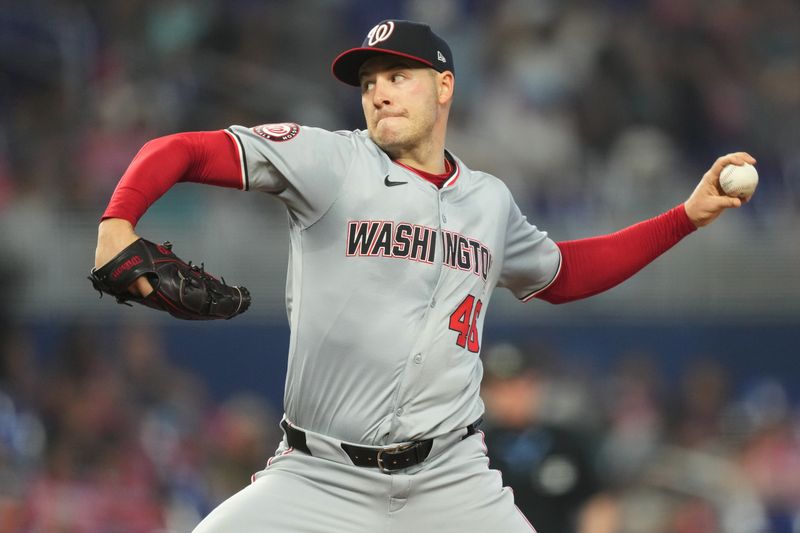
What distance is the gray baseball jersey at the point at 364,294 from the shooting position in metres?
3.75

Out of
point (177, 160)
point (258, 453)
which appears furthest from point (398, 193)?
point (258, 453)

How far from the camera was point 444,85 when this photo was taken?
4.16m

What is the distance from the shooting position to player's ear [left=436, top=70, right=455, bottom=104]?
162 inches

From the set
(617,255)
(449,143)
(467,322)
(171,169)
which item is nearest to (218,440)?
(449,143)

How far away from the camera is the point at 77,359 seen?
851 cm

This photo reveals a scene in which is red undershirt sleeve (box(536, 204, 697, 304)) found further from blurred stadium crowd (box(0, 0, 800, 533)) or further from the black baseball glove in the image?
blurred stadium crowd (box(0, 0, 800, 533))

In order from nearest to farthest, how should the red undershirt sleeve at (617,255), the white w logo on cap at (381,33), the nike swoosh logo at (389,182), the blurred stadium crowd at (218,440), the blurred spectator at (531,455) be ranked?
1. the nike swoosh logo at (389,182)
2. the white w logo on cap at (381,33)
3. the red undershirt sleeve at (617,255)
4. the blurred spectator at (531,455)
5. the blurred stadium crowd at (218,440)

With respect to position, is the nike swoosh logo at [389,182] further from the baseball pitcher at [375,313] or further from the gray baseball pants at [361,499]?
the gray baseball pants at [361,499]

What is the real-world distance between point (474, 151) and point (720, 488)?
3193 mm

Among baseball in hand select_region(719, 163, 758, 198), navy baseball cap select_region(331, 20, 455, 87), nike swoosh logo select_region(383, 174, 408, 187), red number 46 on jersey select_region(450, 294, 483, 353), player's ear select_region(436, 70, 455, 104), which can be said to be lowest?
red number 46 on jersey select_region(450, 294, 483, 353)

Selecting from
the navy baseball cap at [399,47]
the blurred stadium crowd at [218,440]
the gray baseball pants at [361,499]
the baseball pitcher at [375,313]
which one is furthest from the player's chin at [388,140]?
the blurred stadium crowd at [218,440]

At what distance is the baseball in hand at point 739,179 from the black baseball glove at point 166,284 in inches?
67.1

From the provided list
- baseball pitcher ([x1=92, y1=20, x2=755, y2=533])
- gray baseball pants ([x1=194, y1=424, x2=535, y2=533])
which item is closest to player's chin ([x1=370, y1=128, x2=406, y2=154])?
baseball pitcher ([x1=92, y1=20, x2=755, y2=533])

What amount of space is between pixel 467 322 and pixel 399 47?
0.86 meters
